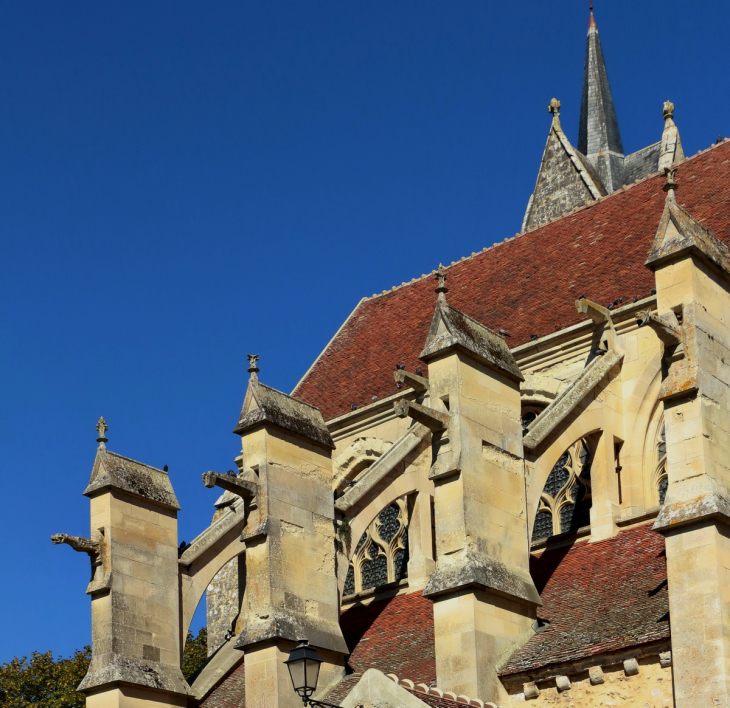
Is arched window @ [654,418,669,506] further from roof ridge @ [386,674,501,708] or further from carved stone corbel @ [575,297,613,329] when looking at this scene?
roof ridge @ [386,674,501,708]

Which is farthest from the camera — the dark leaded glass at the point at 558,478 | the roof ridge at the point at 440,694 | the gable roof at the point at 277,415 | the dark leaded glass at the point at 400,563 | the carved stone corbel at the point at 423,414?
the dark leaded glass at the point at 400,563

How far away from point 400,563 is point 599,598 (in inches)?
242

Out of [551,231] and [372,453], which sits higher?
[551,231]

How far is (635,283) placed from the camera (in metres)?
20.7

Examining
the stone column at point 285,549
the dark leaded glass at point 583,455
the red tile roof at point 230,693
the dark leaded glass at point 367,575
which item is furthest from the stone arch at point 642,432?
the red tile roof at point 230,693

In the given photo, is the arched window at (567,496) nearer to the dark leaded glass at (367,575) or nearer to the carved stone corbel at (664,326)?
the dark leaded glass at (367,575)

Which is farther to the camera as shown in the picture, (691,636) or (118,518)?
(118,518)

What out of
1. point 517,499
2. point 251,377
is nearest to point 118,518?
point 251,377

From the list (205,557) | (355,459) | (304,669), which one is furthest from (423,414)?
(355,459)

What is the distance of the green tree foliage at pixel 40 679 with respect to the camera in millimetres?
27656

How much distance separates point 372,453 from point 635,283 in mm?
5068

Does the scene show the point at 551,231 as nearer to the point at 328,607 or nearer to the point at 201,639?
the point at 328,607

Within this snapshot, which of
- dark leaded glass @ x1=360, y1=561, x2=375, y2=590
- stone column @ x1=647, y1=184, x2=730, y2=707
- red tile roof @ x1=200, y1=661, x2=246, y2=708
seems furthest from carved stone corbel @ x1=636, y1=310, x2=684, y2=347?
dark leaded glass @ x1=360, y1=561, x2=375, y2=590

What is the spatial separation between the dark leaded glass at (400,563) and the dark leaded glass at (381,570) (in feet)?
0.65
